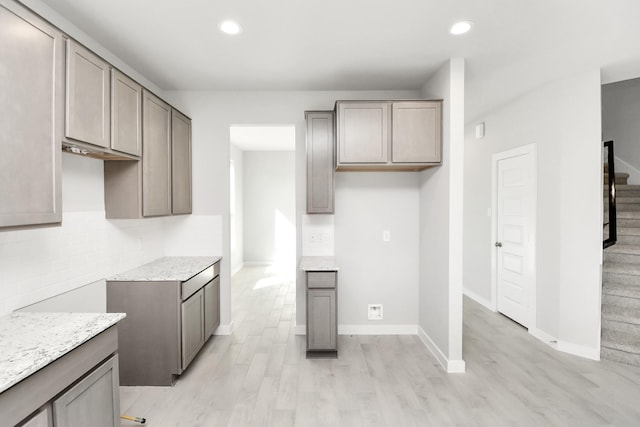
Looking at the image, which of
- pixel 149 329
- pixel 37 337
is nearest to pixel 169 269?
pixel 149 329

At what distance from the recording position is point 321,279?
2855mm

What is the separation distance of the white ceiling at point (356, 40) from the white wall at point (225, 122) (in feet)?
0.55

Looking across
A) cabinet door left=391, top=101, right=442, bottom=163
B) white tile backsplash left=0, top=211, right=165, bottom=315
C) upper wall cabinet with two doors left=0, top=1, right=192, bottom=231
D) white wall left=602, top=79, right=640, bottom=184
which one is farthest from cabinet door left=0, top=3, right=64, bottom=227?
white wall left=602, top=79, right=640, bottom=184

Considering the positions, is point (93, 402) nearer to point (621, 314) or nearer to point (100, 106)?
point (100, 106)

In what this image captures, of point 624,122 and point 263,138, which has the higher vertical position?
point 263,138

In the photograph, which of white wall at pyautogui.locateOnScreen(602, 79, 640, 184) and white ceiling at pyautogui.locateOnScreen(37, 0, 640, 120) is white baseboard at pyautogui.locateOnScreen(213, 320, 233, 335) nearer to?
white ceiling at pyautogui.locateOnScreen(37, 0, 640, 120)

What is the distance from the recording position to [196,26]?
2148 mm

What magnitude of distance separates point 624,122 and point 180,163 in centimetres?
597

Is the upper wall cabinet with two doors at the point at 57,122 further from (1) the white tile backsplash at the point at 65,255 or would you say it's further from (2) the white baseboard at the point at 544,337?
(2) the white baseboard at the point at 544,337

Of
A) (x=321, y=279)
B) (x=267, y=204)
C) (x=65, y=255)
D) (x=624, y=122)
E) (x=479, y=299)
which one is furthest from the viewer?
(x=267, y=204)

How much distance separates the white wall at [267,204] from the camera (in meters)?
7.07

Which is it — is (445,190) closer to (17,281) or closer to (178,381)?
(178,381)

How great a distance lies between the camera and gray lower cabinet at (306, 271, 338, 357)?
2.85 meters

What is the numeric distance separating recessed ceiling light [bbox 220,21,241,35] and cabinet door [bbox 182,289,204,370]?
2.17 meters
